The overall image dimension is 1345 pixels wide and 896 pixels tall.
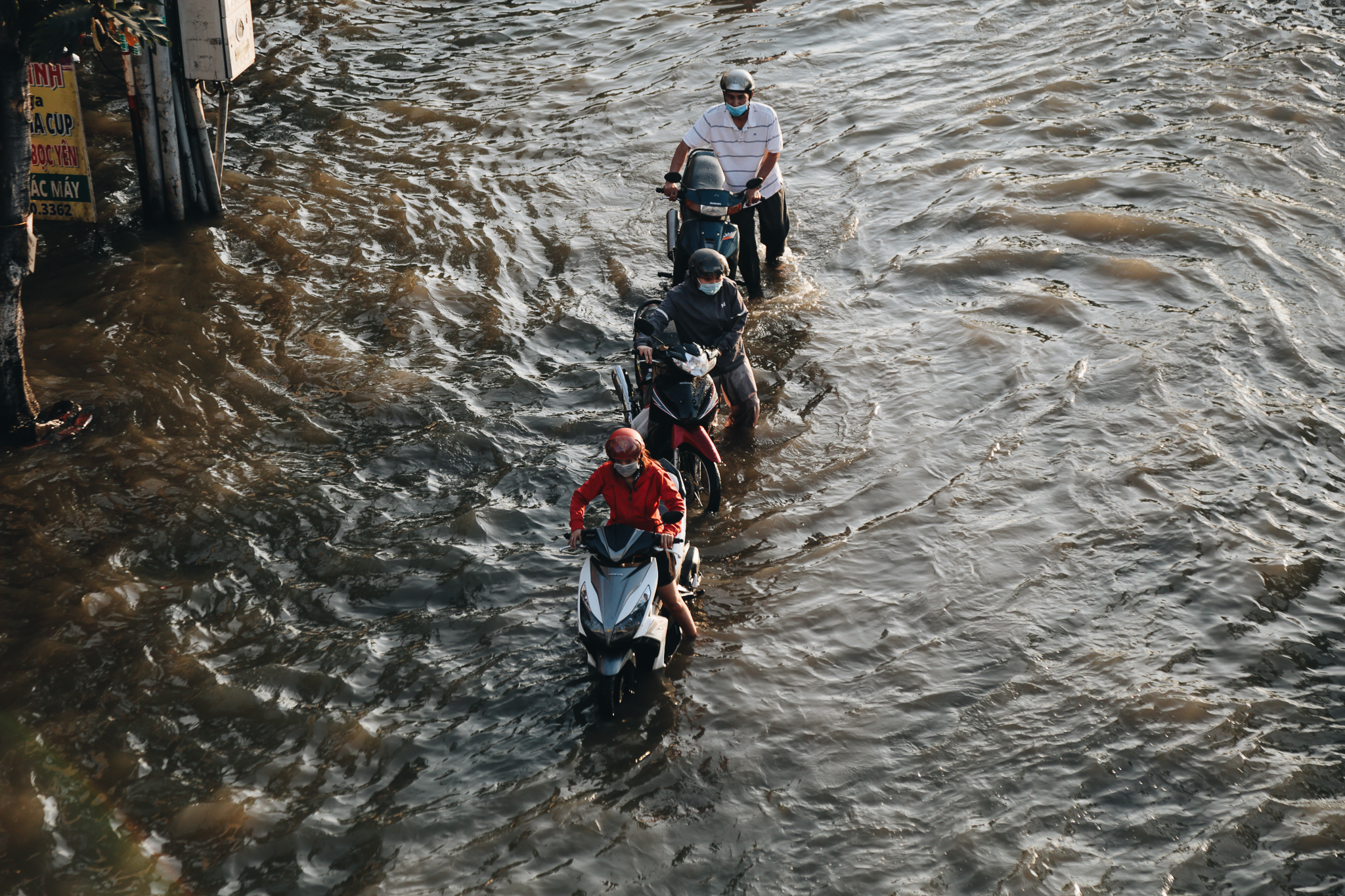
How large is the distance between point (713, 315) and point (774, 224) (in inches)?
115

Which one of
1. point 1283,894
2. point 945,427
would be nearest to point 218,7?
point 945,427

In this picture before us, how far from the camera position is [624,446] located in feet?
19.2

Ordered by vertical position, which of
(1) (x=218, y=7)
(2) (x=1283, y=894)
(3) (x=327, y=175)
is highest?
(1) (x=218, y=7)

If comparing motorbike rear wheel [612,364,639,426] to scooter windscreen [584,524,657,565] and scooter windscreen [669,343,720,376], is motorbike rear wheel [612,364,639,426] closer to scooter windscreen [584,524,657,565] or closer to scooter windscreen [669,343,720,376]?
scooter windscreen [669,343,720,376]

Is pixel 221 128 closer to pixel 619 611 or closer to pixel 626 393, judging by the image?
pixel 626 393

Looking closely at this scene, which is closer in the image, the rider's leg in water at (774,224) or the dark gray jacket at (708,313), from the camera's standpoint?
the dark gray jacket at (708,313)

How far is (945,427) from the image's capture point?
8.55 metres

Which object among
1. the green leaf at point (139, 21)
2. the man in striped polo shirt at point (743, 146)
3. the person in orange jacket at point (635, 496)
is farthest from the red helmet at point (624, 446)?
the man in striped polo shirt at point (743, 146)

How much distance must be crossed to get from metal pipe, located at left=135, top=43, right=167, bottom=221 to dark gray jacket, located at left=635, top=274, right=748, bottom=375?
209 inches

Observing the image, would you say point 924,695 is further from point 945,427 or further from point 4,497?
point 4,497

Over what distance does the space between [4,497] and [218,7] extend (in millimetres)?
4956

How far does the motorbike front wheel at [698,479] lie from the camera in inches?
295

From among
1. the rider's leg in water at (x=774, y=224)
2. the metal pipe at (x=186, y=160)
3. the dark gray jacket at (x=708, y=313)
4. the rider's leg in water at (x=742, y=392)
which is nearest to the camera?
the dark gray jacket at (x=708, y=313)

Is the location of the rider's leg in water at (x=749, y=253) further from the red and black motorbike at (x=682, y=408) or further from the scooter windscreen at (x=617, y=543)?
the scooter windscreen at (x=617, y=543)
